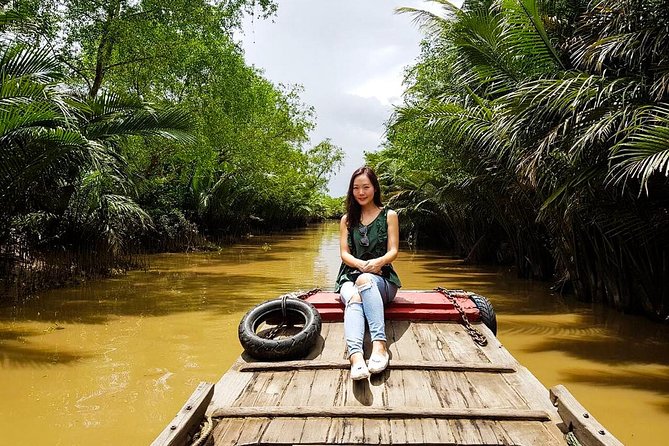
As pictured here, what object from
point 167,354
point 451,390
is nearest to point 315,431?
point 451,390

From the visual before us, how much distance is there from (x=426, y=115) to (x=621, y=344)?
5.34m

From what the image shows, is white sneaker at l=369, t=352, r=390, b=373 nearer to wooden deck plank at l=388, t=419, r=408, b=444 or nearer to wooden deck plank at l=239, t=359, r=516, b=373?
wooden deck plank at l=239, t=359, r=516, b=373

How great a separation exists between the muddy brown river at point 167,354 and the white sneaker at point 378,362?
1.76m

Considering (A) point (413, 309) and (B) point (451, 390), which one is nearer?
A: (B) point (451, 390)

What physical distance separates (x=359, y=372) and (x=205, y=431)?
1.04 metres

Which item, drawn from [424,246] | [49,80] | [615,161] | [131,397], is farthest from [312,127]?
[131,397]

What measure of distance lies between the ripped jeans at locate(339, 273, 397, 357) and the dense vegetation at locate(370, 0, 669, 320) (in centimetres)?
272

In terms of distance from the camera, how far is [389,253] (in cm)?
457

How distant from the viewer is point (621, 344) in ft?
23.0

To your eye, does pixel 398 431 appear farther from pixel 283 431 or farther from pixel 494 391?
pixel 494 391

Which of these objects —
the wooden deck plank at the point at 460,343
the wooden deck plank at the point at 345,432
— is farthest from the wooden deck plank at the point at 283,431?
the wooden deck plank at the point at 460,343

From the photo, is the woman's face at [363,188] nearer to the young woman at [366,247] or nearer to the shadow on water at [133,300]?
the young woman at [366,247]

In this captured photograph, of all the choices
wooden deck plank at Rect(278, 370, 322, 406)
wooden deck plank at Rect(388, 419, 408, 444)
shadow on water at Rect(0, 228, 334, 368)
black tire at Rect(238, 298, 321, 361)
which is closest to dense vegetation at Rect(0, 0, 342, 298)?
shadow on water at Rect(0, 228, 334, 368)

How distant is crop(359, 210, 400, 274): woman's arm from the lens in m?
4.50
